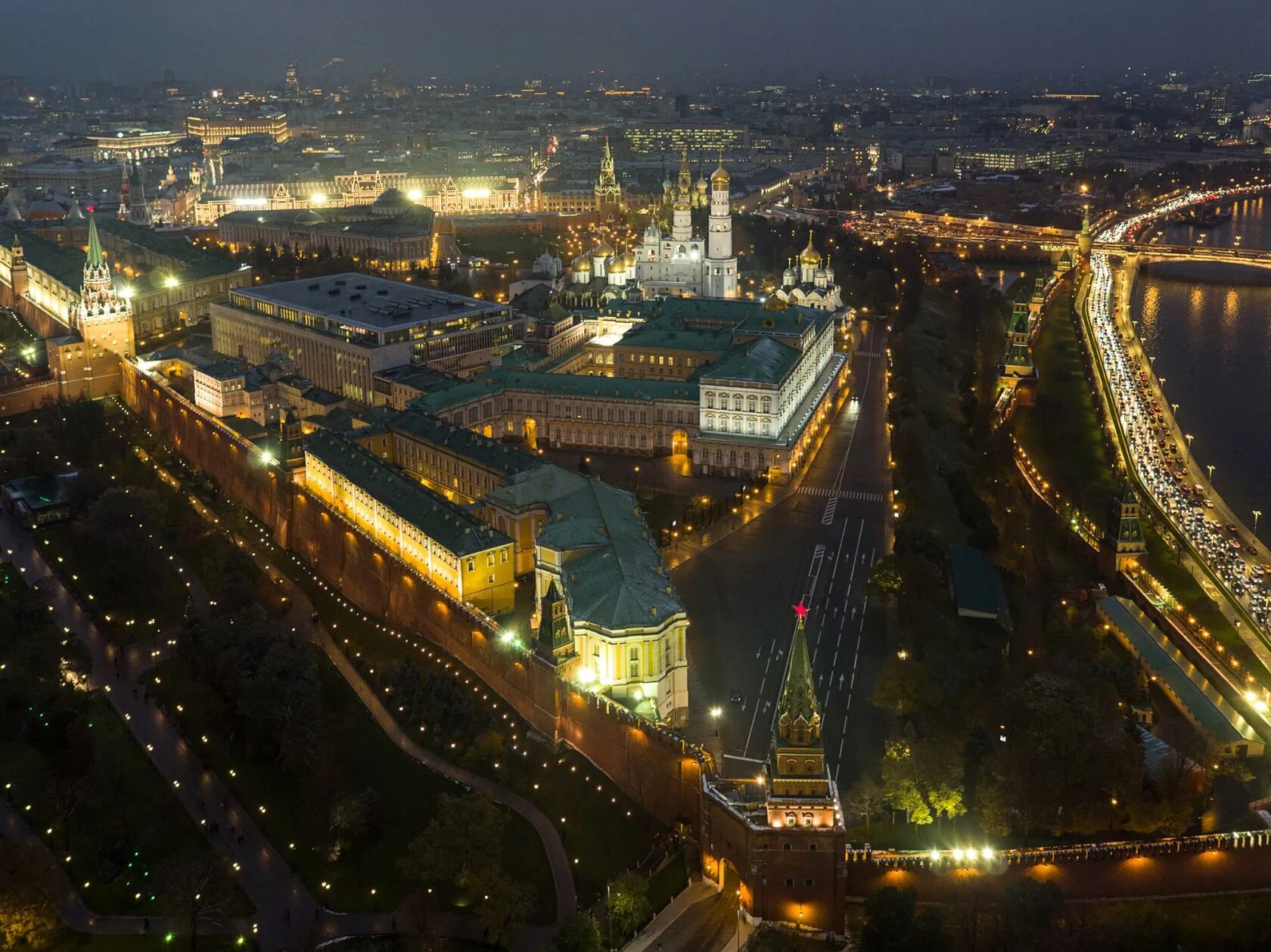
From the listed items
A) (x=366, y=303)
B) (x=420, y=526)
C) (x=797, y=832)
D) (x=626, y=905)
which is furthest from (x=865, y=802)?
(x=366, y=303)

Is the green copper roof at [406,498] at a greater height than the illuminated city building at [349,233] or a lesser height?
lesser

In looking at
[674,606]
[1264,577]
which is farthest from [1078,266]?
[674,606]

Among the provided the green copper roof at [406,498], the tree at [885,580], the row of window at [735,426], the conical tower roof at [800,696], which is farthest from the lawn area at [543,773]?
the row of window at [735,426]

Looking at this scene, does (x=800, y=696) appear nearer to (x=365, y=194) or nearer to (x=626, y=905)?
(x=626, y=905)

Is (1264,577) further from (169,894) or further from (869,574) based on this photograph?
(169,894)

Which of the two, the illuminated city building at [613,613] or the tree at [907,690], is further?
the tree at [907,690]

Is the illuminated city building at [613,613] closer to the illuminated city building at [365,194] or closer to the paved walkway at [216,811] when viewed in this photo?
the paved walkway at [216,811]

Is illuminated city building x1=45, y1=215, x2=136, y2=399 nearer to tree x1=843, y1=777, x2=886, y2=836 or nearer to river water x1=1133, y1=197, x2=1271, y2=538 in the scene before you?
tree x1=843, y1=777, x2=886, y2=836

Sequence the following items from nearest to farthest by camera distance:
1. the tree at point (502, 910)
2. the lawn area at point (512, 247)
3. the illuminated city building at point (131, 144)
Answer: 1. the tree at point (502, 910)
2. the lawn area at point (512, 247)
3. the illuminated city building at point (131, 144)
